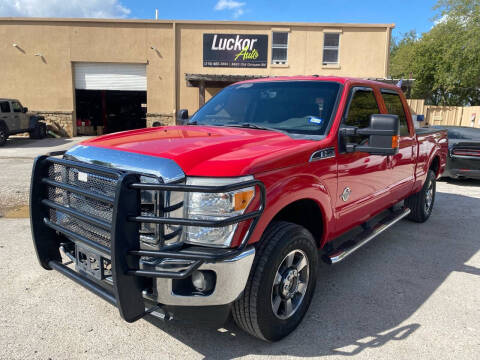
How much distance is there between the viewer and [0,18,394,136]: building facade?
18688mm

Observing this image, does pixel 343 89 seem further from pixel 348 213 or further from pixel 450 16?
pixel 450 16

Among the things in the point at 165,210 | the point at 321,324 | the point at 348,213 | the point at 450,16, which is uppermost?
the point at 450,16

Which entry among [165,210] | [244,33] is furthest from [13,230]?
[244,33]

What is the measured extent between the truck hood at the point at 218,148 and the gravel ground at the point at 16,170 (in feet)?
14.5

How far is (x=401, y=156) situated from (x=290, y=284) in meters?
2.44

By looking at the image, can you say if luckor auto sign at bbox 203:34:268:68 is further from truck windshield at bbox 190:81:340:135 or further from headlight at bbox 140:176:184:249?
headlight at bbox 140:176:184:249

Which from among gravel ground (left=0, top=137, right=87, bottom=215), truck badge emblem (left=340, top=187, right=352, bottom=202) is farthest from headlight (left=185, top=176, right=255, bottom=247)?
gravel ground (left=0, top=137, right=87, bottom=215)

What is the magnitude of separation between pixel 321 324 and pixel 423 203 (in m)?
3.45

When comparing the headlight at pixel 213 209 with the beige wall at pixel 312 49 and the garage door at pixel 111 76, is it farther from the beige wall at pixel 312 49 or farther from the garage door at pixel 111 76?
the garage door at pixel 111 76

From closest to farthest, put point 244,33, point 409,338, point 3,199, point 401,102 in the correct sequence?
point 409,338 → point 401,102 → point 3,199 → point 244,33

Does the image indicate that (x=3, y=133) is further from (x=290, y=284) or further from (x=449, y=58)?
(x=449, y=58)

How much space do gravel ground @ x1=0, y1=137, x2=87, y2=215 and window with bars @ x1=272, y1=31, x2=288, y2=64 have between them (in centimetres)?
1088

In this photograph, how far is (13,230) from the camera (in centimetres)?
509

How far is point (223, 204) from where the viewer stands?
7.33 feet
